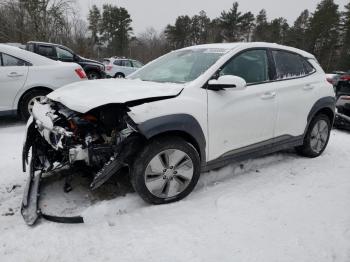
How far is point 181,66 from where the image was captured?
3.90m

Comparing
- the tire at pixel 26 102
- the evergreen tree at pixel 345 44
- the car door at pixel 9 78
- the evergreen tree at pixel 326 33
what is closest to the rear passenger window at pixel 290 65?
the tire at pixel 26 102

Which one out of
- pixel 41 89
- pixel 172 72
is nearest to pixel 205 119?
pixel 172 72

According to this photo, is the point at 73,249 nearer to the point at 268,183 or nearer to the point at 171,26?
the point at 268,183

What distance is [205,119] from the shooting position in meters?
3.29

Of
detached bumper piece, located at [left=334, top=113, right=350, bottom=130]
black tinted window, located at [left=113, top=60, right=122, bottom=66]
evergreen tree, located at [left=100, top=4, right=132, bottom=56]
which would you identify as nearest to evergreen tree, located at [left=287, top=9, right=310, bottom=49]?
evergreen tree, located at [left=100, top=4, right=132, bottom=56]

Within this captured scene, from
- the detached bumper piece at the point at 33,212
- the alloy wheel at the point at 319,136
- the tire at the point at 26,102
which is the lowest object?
the detached bumper piece at the point at 33,212

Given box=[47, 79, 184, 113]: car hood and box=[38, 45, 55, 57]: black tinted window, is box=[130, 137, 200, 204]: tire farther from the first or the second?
box=[38, 45, 55, 57]: black tinted window

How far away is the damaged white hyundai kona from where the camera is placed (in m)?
Result: 2.91

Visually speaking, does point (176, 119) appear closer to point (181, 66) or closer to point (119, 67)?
point (181, 66)

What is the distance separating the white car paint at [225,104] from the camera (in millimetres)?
3006

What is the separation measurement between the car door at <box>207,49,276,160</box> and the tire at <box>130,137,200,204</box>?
13.7 inches

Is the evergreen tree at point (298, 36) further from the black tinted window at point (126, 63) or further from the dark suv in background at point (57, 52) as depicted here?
the dark suv in background at point (57, 52)

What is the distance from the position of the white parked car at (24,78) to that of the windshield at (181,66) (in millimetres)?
2831

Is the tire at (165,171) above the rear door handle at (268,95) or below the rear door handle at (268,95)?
below
